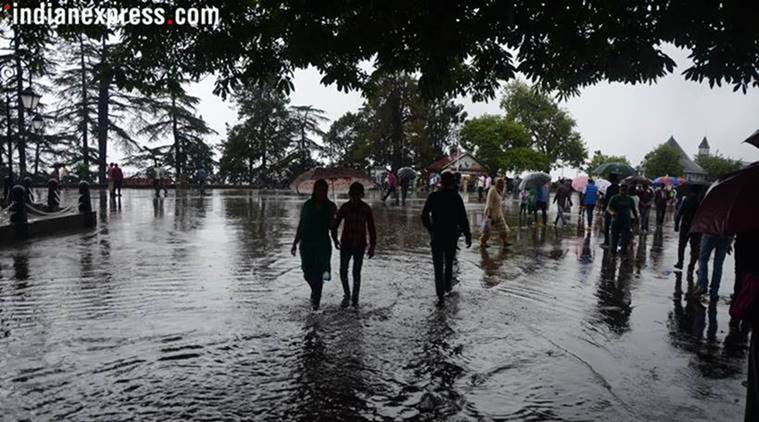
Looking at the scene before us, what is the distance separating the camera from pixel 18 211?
13.0 metres

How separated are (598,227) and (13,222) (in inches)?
716

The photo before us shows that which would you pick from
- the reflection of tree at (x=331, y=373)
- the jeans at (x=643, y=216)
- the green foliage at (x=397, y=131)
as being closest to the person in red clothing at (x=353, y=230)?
the reflection of tree at (x=331, y=373)

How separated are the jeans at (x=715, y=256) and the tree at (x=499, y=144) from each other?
69438 mm

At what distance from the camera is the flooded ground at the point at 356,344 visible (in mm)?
4305

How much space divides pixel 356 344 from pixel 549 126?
89.6 m

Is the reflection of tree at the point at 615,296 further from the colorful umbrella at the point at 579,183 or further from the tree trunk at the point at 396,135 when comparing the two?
the tree trunk at the point at 396,135

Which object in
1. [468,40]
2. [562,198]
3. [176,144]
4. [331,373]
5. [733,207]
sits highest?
[176,144]

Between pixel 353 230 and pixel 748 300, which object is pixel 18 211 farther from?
pixel 748 300

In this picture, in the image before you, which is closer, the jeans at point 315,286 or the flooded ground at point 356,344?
the flooded ground at point 356,344

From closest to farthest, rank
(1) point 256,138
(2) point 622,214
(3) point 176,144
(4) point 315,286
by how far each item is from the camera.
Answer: (4) point 315,286, (2) point 622,214, (3) point 176,144, (1) point 256,138

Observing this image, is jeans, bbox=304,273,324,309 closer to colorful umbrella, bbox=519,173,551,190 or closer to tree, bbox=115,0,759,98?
tree, bbox=115,0,759,98

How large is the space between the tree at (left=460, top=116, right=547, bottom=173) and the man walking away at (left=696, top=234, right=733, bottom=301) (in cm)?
6943

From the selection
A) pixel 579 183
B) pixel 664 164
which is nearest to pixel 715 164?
pixel 664 164

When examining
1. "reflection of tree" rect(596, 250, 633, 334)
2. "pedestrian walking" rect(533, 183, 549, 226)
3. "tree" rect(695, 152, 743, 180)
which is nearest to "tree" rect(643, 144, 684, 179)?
"tree" rect(695, 152, 743, 180)
